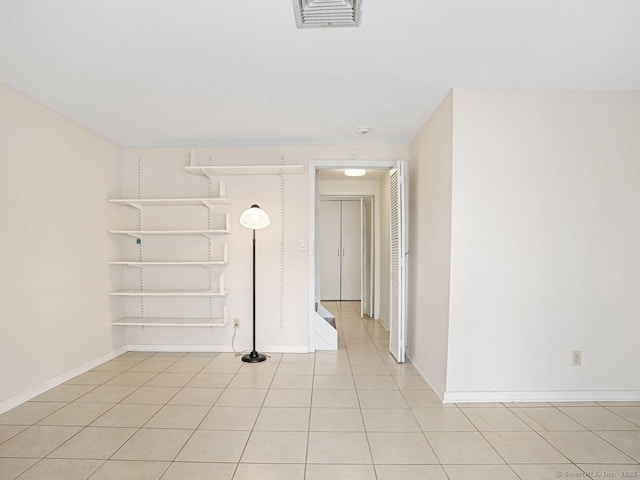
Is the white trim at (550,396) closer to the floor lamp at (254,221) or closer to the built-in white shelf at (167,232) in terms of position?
the floor lamp at (254,221)

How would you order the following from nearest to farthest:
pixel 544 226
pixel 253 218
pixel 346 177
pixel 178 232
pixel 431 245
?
pixel 544 226
pixel 431 245
pixel 253 218
pixel 178 232
pixel 346 177

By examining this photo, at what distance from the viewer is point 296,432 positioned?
7.30ft

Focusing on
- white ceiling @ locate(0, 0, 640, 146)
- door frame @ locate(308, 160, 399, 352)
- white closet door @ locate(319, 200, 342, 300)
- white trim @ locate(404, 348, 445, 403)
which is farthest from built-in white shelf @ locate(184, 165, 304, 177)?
white closet door @ locate(319, 200, 342, 300)

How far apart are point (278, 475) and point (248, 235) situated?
2556mm

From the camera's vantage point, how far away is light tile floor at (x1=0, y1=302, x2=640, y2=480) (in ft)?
6.07

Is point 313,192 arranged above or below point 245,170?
below

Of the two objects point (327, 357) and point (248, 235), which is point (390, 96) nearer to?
point (248, 235)

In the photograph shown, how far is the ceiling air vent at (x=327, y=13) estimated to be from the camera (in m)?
1.63

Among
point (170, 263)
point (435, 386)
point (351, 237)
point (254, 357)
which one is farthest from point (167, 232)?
point (351, 237)

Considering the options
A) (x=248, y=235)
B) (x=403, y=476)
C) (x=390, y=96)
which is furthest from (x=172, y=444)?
(x=390, y=96)

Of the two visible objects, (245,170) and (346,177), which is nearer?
(245,170)

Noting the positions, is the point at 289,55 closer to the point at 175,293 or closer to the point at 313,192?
the point at 313,192

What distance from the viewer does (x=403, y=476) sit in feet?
5.88

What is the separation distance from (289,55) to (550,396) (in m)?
3.04
